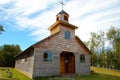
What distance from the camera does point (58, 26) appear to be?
1980 centimetres

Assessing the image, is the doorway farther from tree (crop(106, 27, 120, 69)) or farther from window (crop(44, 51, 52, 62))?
tree (crop(106, 27, 120, 69))

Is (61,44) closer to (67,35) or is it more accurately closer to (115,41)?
(67,35)

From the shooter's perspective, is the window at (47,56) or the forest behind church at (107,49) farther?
the forest behind church at (107,49)

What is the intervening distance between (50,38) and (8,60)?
111 feet

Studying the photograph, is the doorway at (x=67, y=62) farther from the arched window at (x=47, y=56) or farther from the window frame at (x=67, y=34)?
the arched window at (x=47, y=56)

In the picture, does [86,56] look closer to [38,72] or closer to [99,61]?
[38,72]

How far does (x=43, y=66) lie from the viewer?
16781 mm

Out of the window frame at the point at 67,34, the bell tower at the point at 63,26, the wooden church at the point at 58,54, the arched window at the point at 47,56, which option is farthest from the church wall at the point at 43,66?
the bell tower at the point at 63,26

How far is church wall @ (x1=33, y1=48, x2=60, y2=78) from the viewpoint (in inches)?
641

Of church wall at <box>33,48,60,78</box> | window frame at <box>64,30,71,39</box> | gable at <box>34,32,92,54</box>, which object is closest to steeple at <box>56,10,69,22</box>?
window frame at <box>64,30,71,39</box>

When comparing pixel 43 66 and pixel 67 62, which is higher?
pixel 67 62

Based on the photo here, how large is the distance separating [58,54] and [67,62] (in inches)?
150

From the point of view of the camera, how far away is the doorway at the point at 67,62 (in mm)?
20859

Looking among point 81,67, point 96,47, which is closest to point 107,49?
point 96,47
